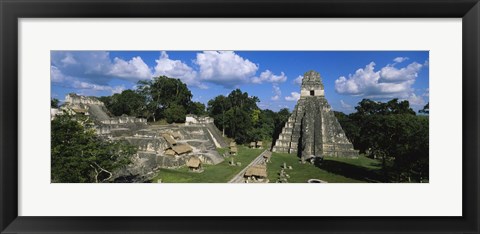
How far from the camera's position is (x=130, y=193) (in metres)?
3.62

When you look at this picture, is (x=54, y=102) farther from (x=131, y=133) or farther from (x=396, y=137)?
(x=396, y=137)

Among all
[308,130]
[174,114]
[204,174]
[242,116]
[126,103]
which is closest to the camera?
[204,174]

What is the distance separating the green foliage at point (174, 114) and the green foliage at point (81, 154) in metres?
1.60

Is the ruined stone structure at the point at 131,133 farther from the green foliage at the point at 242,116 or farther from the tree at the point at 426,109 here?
the tree at the point at 426,109

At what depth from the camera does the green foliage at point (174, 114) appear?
664 cm

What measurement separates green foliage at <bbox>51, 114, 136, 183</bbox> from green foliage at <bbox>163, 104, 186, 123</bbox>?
1.60 metres

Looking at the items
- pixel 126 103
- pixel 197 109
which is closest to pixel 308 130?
pixel 197 109

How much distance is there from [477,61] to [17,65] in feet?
20.3

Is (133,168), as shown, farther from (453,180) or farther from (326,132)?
(326,132)
